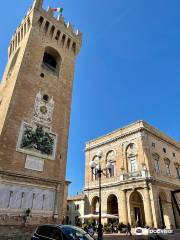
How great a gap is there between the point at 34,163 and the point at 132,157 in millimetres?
18688

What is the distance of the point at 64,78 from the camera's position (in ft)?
78.5

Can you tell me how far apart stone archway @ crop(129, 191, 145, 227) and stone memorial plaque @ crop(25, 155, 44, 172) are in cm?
1727

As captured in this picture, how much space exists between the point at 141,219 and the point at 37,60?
26.8 m

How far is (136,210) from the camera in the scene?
3042 centimetres

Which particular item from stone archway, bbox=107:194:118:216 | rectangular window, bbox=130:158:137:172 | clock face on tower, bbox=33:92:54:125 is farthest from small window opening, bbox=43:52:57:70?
stone archway, bbox=107:194:118:216

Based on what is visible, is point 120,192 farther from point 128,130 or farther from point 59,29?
point 59,29

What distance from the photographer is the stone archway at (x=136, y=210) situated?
1131 inches

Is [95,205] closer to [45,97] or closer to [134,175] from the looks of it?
[134,175]

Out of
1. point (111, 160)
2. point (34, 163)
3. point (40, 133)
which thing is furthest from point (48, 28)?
point (111, 160)

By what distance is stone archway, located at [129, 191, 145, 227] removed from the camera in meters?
28.7

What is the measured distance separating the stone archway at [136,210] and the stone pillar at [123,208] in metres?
0.87

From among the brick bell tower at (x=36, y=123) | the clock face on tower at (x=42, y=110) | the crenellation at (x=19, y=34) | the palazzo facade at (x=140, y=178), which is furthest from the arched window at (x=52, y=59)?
the palazzo facade at (x=140, y=178)

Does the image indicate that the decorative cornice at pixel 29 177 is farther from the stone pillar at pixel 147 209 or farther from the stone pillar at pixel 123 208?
the stone pillar at pixel 123 208

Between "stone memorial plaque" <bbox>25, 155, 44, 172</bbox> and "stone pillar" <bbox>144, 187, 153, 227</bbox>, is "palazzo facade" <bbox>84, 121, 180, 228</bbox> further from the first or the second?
"stone memorial plaque" <bbox>25, 155, 44, 172</bbox>
